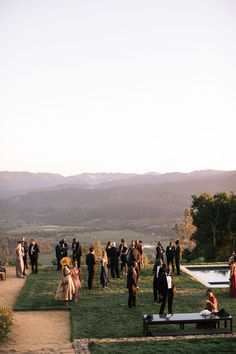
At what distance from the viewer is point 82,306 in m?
17.5

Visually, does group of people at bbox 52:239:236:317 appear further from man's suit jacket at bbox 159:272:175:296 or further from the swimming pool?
the swimming pool

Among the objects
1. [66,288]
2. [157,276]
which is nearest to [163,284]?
[157,276]

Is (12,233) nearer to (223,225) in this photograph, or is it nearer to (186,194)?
(186,194)

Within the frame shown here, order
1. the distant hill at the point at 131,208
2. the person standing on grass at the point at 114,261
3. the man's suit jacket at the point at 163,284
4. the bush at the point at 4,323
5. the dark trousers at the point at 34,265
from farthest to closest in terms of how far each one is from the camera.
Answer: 1. the distant hill at the point at 131,208
2. the dark trousers at the point at 34,265
3. the person standing on grass at the point at 114,261
4. the man's suit jacket at the point at 163,284
5. the bush at the point at 4,323

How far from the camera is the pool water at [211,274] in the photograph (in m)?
21.8

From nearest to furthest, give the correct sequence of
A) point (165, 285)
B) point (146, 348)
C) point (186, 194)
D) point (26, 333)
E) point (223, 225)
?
point (146, 348), point (26, 333), point (165, 285), point (223, 225), point (186, 194)

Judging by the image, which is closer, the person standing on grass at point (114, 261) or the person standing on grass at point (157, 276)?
the person standing on grass at point (157, 276)

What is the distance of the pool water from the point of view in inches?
858

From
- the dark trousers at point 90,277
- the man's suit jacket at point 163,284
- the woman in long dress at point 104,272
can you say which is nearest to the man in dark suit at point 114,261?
the woman in long dress at point 104,272

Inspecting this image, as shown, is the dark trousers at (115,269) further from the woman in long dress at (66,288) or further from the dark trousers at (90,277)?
the woman in long dress at (66,288)

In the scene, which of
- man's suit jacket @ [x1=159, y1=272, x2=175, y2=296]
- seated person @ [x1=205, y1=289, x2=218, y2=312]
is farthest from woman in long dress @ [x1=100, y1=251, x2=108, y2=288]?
seated person @ [x1=205, y1=289, x2=218, y2=312]

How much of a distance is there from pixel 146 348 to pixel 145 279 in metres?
9.26

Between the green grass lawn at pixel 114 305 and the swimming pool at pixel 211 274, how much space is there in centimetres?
67

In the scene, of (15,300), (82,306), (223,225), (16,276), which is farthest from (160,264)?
(223,225)
